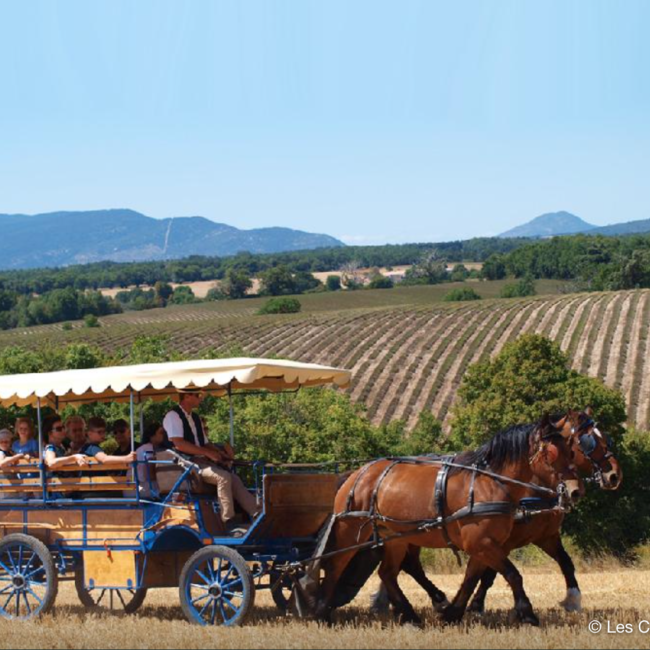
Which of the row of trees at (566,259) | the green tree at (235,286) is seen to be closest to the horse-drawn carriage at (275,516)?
the row of trees at (566,259)

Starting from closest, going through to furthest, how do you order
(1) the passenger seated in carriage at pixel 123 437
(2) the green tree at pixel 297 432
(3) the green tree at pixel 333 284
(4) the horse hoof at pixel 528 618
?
1. (4) the horse hoof at pixel 528 618
2. (1) the passenger seated in carriage at pixel 123 437
3. (2) the green tree at pixel 297 432
4. (3) the green tree at pixel 333 284

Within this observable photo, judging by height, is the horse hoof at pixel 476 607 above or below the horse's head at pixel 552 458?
below

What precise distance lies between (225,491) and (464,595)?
2.58m

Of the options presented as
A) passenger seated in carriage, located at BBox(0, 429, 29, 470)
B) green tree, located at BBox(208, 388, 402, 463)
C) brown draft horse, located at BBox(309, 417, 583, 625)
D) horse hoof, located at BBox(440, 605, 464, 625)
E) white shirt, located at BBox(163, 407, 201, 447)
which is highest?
white shirt, located at BBox(163, 407, 201, 447)

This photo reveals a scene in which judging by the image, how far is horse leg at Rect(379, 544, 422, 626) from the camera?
11312 mm

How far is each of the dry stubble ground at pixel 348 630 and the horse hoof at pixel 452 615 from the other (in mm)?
95

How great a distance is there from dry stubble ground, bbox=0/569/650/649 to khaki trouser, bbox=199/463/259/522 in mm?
1076

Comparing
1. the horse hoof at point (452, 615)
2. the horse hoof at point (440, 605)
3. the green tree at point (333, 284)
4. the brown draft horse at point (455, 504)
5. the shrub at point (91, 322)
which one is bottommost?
the shrub at point (91, 322)

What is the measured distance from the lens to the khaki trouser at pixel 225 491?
11.5 metres

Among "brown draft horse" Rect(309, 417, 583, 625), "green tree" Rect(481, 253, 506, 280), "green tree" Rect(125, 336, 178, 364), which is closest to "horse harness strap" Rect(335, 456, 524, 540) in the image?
"brown draft horse" Rect(309, 417, 583, 625)

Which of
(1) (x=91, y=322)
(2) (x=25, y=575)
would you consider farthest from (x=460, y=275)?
(2) (x=25, y=575)

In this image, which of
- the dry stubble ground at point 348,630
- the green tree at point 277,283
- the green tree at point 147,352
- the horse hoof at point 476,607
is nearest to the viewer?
the dry stubble ground at point 348,630

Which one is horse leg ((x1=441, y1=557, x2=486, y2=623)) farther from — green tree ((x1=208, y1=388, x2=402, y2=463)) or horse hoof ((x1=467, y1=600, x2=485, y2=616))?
green tree ((x1=208, y1=388, x2=402, y2=463))

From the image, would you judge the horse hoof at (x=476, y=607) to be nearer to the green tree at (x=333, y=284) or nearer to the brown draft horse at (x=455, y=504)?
the brown draft horse at (x=455, y=504)
